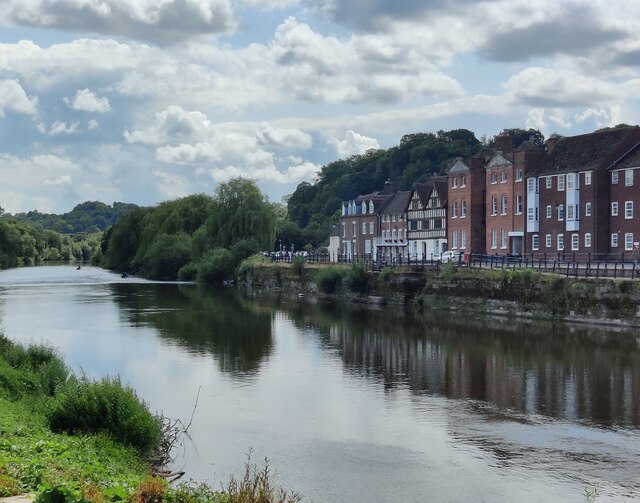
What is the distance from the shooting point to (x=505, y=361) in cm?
3378

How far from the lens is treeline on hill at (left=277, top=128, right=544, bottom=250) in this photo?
5002 inches

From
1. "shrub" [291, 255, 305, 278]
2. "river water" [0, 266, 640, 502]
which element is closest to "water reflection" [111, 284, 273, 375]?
"river water" [0, 266, 640, 502]

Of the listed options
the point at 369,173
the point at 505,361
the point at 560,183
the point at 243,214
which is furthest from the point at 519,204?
the point at 369,173

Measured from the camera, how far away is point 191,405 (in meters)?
24.8

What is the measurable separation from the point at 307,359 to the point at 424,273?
25.1 metres

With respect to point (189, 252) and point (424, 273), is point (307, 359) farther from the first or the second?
point (189, 252)

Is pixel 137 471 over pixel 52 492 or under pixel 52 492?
under

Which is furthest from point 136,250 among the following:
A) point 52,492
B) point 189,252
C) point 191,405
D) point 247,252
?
point 52,492

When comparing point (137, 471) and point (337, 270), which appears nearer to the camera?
point (137, 471)

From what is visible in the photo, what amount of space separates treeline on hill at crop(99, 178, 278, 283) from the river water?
111ft

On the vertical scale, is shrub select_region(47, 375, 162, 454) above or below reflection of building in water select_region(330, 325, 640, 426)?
above

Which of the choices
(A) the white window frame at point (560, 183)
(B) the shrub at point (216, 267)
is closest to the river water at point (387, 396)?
(A) the white window frame at point (560, 183)

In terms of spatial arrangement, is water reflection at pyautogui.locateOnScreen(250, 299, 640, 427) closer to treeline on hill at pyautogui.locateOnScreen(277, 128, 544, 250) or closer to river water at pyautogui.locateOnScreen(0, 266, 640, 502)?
river water at pyautogui.locateOnScreen(0, 266, 640, 502)

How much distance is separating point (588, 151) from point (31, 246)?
114m
